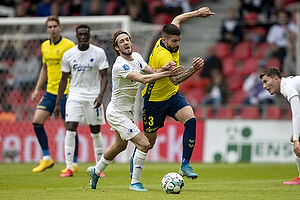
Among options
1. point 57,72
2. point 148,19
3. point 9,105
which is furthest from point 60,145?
point 148,19

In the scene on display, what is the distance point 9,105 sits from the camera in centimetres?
1512

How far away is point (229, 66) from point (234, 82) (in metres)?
0.86

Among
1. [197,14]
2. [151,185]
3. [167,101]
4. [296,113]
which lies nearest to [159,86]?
[167,101]

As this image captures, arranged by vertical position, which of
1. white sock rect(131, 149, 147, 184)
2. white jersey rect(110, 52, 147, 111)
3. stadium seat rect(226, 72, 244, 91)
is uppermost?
stadium seat rect(226, 72, 244, 91)

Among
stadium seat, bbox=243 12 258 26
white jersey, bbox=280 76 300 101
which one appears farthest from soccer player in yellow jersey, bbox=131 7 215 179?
stadium seat, bbox=243 12 258 26

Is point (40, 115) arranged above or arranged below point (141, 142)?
above

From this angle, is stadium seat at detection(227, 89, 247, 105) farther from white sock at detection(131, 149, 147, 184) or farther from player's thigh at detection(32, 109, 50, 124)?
white sock at detection(131, 149, 147, 184)

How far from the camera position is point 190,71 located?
7.38 m

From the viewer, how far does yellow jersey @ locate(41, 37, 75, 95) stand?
10.8 m

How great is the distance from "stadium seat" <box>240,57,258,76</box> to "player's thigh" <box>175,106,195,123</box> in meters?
9.57

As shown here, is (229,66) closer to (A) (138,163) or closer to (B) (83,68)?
(B) (83,68)

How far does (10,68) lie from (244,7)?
8209 mm

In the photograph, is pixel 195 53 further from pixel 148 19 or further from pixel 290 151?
pixel 290 151

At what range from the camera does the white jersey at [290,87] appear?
26.0ft
